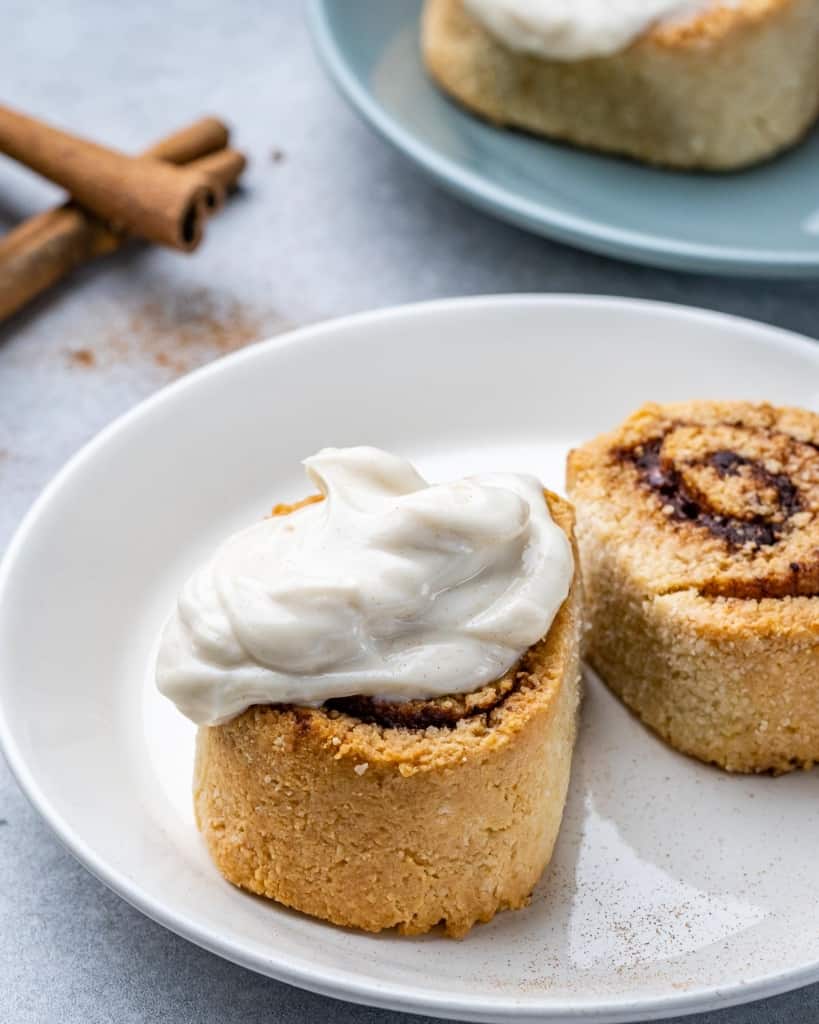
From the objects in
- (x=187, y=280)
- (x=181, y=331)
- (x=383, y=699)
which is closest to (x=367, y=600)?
(x=383, y=699)

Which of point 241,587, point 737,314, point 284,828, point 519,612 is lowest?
point 737,314

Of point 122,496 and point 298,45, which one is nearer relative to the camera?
point 122,496

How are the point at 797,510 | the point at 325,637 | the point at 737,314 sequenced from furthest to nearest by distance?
the point at 737,314, the point at 797,510, the point at 325,637

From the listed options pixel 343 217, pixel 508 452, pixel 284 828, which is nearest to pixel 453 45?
pixel 343 217

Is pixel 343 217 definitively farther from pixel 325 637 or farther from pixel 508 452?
pixel 325 637

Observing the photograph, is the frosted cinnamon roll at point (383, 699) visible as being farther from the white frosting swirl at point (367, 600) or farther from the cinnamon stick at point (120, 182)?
the cinnamon stick at point (120, 182)

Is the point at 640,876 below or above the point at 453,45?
below

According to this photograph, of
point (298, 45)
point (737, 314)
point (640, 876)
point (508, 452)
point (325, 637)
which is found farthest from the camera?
point (298, 45)
